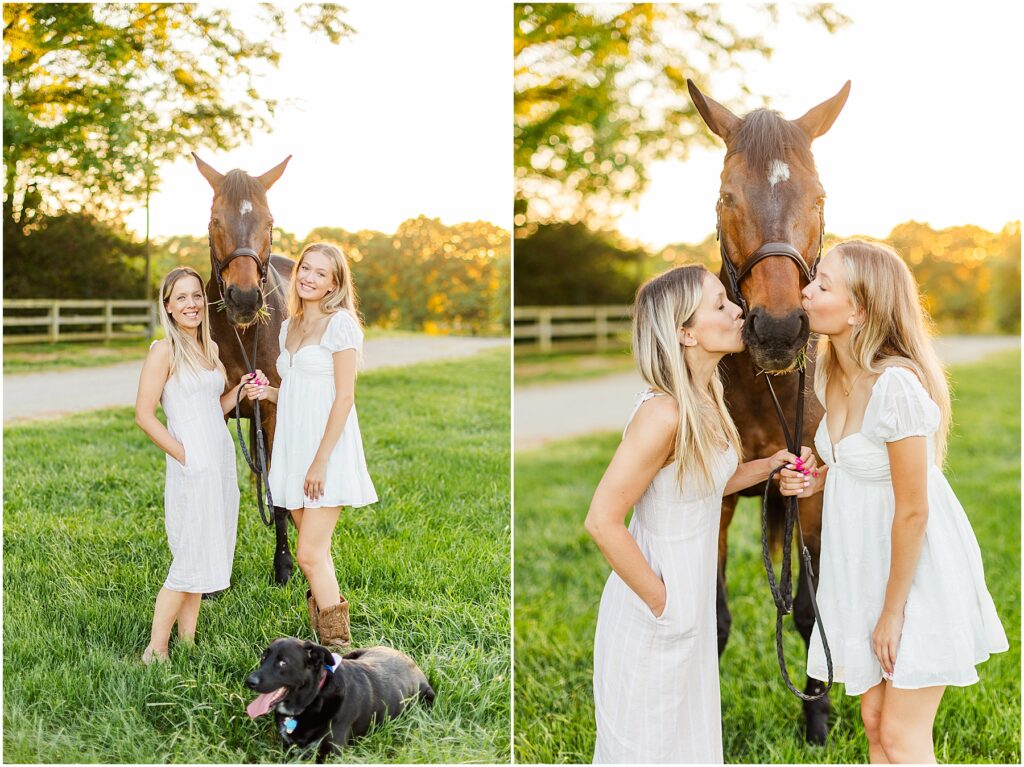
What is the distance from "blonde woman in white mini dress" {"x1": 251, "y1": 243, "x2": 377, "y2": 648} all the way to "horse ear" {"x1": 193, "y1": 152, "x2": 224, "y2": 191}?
42 centimetres

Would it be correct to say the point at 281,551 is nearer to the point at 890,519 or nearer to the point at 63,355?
the point at 63,355

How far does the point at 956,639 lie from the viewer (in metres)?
1.94

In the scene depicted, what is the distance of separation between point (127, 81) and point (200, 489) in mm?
1596

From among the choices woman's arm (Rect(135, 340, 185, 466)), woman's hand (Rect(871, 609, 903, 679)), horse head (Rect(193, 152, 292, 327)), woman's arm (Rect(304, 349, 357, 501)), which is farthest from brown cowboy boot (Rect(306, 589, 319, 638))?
woman's hand (Rect(871, 609, 903, 679))

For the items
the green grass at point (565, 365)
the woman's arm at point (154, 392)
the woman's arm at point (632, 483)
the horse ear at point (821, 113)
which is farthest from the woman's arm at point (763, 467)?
the green grass at point (565, 365)

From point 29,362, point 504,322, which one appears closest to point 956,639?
point 504,322

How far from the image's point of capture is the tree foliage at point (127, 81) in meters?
2.93

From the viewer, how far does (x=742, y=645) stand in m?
3.51

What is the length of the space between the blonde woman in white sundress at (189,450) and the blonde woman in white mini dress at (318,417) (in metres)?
0.17

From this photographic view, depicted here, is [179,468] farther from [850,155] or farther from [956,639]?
[850,155]

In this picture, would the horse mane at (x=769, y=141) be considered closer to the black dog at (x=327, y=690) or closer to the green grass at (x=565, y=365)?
the black dog at (x=327, y=690)

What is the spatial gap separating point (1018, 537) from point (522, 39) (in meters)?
4.40

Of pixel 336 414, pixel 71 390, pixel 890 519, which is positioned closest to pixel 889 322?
pixel 890 519

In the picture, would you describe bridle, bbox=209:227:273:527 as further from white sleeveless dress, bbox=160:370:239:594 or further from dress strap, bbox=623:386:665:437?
dress strap, bbox=623:386:665:437
